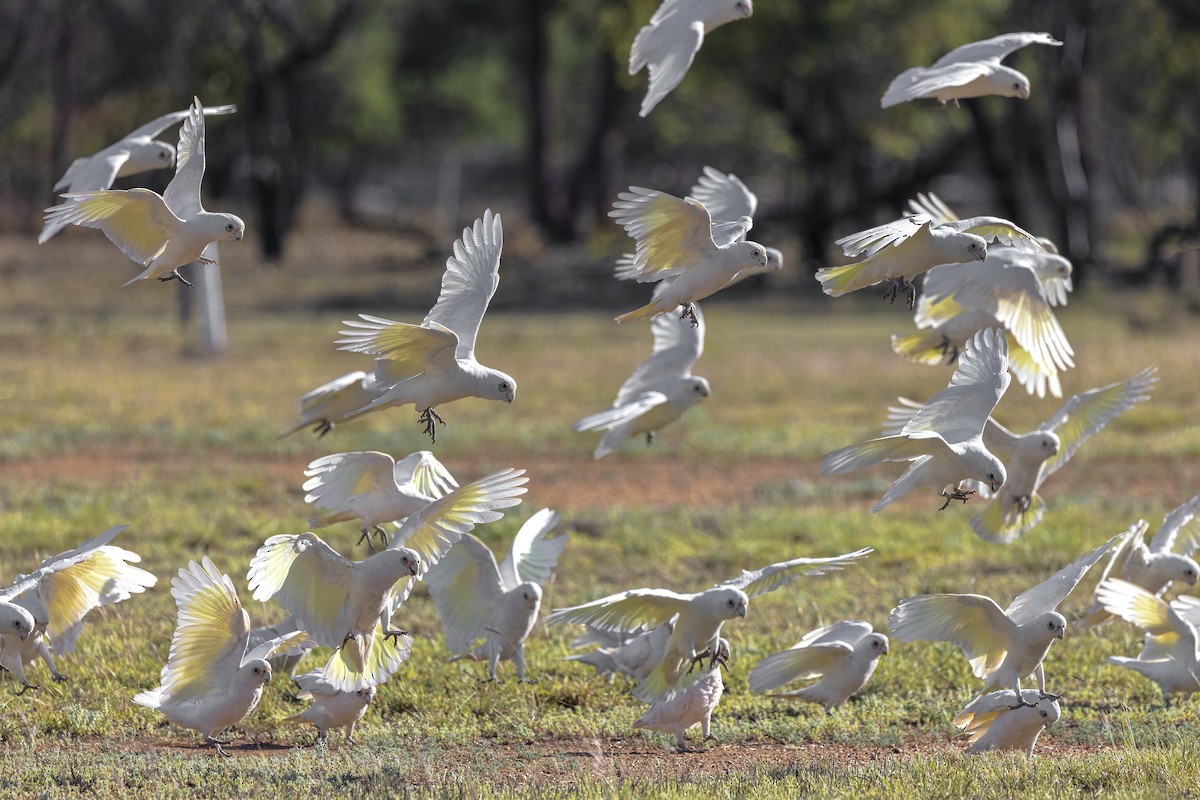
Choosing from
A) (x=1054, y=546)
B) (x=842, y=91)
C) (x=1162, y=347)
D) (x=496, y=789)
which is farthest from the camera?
(x=842, y=91)

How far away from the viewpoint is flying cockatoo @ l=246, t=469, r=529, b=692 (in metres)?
5.32

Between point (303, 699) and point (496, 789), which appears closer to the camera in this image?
point (496, 789)

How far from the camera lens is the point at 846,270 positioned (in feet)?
18.1

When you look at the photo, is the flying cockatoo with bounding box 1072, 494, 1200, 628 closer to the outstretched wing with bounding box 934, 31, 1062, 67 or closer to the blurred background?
the outstretched wing with bounding box 934, 31, 1062, 67

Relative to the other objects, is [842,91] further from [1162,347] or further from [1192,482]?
[1192,482]

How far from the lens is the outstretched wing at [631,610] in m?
5.49

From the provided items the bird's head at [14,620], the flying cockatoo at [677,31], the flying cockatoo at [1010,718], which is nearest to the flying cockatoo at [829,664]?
the flying cockatoo at [1010,718]

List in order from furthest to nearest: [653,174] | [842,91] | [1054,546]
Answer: [653,174]
[842,91]
[1054,546]

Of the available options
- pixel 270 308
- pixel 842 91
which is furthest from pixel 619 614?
pixel 842 91

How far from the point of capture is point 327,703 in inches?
227

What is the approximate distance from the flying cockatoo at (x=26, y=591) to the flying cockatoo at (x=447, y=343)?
1.09m

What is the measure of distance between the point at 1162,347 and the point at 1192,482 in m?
7.38

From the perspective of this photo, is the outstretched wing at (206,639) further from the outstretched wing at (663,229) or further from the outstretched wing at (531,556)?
the outstretched wing at (663,229)

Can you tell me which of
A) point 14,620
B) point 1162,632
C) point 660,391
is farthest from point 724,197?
point 14,620
